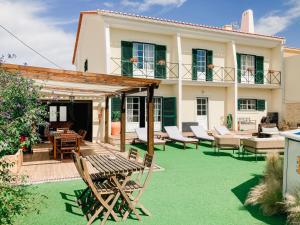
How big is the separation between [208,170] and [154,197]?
2981mm

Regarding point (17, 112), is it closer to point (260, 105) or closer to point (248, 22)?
point (260, 105)

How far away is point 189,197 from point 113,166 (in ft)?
6.25

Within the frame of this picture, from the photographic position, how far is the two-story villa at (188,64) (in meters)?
14.4

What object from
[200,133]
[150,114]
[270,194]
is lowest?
[270,194]

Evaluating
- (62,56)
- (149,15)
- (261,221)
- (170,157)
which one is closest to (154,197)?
(261,221)

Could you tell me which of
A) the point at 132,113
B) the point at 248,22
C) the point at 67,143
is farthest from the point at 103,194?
the point at 248,22

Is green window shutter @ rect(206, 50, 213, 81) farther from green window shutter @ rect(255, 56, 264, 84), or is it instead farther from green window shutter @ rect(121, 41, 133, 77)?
green window shutter @ rect(121, 41, 133, 77)

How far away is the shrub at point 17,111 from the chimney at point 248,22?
62.6 feet

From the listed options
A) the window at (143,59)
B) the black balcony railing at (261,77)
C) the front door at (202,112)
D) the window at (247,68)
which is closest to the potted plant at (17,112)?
the window at (143,59)

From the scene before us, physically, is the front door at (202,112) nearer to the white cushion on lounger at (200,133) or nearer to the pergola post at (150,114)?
the white cushion on lounger at (200,133)

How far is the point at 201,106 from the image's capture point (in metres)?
17.2

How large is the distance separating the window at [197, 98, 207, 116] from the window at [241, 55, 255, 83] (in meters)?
3.49

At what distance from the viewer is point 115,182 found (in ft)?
14.1

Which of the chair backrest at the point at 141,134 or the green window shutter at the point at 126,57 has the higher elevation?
the green window shutter at the point at 126,57
